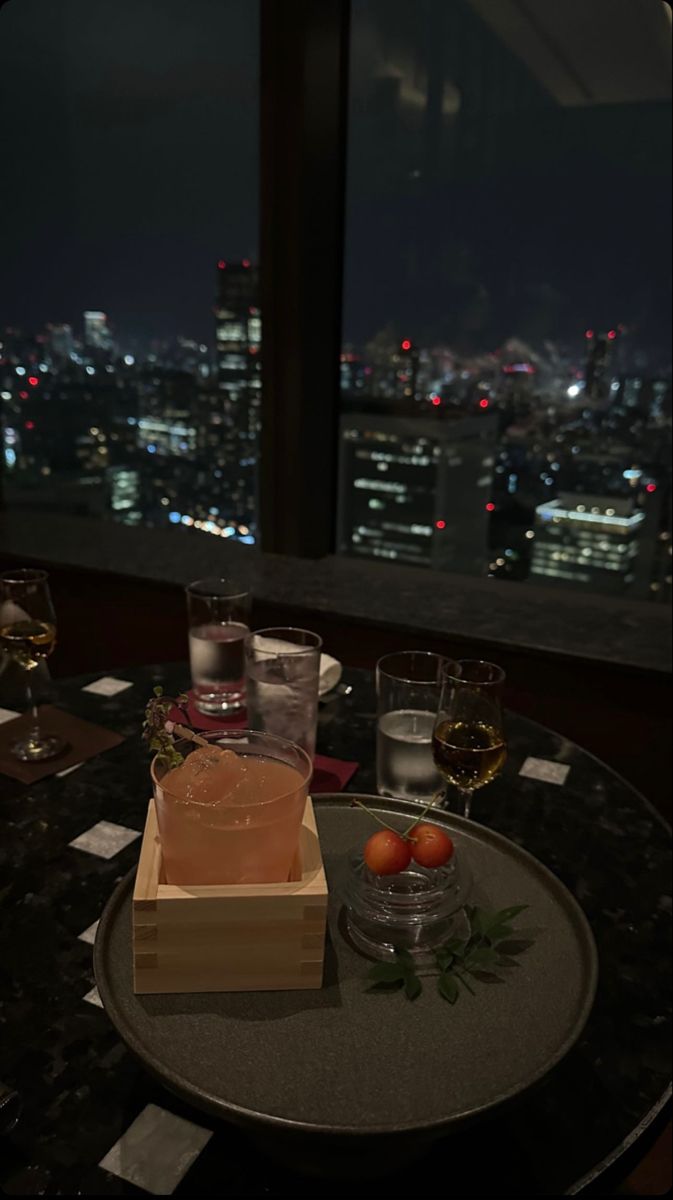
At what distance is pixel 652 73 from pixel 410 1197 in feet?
9.06


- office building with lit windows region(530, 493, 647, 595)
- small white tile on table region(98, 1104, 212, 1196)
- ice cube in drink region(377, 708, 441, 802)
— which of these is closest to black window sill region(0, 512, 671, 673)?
office building with lit windows region(530, 493, 647, 595)

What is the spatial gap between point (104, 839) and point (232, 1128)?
0.44 meters

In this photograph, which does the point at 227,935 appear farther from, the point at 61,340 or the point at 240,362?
the point at 61,340

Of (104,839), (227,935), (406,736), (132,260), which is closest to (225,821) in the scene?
(227,935)

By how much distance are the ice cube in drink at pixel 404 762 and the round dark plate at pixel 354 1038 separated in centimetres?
38

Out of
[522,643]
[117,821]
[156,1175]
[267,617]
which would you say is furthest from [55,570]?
[156,1175]

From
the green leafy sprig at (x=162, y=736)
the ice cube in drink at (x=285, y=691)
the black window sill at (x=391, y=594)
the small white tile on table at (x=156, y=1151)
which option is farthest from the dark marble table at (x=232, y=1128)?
the black window sill at (x=391, y=594)

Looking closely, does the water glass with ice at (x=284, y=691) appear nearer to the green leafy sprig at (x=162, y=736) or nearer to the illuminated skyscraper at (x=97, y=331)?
the green leafy sprig at (x=162, y=736)

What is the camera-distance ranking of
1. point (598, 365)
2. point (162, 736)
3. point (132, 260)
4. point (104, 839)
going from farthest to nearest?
point (132, 260) < point (598, 365) < point (104, 839) < point (162, 736)

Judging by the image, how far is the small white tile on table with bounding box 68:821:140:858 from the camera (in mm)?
1013

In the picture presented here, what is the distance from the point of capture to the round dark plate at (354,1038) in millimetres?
597

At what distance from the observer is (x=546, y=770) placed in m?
1.28

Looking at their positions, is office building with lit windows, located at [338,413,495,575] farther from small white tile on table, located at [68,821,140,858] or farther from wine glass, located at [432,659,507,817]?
small white tile on table, located at [68,821,140,858]

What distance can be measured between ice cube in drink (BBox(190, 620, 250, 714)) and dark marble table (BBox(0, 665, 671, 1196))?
6.6 inches
